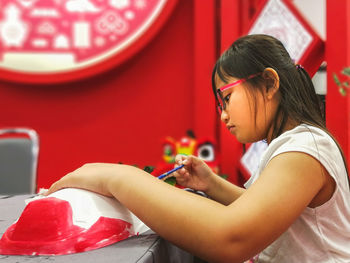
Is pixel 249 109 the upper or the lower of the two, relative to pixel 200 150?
upper

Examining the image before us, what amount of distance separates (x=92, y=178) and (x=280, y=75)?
33 cm

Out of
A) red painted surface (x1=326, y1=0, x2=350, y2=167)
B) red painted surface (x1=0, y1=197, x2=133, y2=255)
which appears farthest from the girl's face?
red painted surface (x1=326, y1=0, x2=350, y2=167)

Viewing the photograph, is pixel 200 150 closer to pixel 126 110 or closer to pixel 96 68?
pixel 126 110

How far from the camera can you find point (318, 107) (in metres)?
0.67

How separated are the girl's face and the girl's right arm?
15 cm

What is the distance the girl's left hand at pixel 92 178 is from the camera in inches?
21.2

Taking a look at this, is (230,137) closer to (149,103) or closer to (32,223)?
(149,103)

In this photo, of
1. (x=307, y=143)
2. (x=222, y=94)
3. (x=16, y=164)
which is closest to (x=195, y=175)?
(x=222, y=94)

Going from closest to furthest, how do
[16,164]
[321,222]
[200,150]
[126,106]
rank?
[321,222] < [16,164] < [200,150] < [126,106]

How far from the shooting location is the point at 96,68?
6.89 feet

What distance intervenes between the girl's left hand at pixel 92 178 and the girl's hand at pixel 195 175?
23cm

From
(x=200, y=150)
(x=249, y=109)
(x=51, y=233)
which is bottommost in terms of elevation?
(x=200, y=150)

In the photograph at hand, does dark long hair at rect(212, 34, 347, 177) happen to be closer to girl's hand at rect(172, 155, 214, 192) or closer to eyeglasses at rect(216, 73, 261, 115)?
eyeglasses at rect(216, 73, 261, 115)

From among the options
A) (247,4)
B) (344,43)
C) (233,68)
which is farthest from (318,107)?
(247,4)
